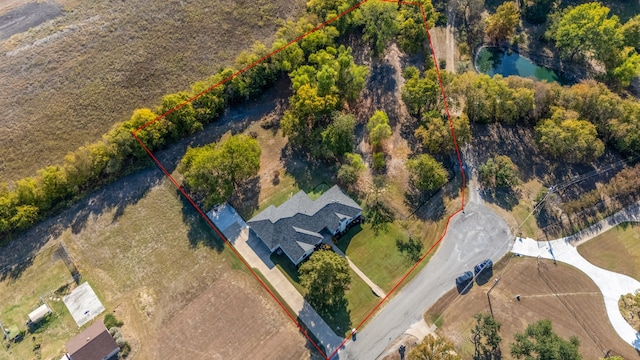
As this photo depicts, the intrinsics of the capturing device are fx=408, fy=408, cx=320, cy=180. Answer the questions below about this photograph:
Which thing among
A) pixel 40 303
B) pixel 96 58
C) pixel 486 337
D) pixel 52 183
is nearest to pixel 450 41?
pixel 486 337

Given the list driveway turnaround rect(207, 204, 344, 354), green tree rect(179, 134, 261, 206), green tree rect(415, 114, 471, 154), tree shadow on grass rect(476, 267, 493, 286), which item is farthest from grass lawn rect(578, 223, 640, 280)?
green tree rect(179, 134, 261, 206)

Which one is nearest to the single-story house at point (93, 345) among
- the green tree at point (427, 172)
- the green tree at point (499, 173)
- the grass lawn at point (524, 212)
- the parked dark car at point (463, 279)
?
the parked dark car at point (463, 279)

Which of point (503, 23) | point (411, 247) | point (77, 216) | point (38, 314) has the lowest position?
point (411, 247)

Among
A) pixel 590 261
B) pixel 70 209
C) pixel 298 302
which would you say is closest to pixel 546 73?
pixel 590 261

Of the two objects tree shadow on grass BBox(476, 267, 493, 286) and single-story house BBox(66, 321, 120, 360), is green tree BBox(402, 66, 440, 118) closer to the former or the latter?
tree shadow on grass BBox(476, 267, 493, 286)

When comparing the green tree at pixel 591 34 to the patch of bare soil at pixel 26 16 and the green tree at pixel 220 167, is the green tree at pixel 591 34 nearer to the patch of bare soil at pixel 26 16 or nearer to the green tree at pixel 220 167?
the green tree at pixel 220 167

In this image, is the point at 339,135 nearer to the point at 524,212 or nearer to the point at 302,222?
the point at 302,222
